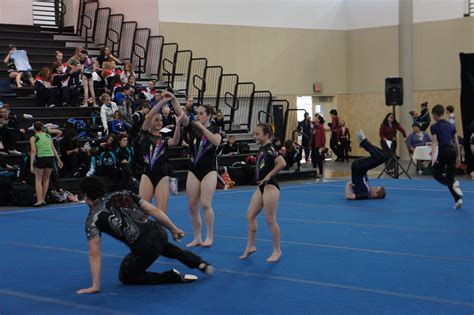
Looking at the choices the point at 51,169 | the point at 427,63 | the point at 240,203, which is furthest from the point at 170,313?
the point at 427,63

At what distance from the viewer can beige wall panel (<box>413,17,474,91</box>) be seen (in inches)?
1005

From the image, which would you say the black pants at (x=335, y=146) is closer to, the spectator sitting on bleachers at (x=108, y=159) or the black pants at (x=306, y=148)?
the black pants at (x=306, y=148)

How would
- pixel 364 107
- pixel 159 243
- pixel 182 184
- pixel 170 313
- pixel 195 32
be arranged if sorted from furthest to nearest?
pixel 364 107 → pixel 195 32 → pixel 182 184 → pixel 159 243 → pixel 170 313

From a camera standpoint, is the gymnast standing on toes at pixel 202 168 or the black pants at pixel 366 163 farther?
the black pants at pixel 366 163

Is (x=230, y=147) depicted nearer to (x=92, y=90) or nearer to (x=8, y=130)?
(x=92, y=90)

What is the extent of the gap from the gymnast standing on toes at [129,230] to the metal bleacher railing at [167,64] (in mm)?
15581

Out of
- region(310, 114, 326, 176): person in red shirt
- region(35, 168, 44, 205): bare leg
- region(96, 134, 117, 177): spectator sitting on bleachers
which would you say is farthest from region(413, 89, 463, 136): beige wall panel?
region(35, 168, 44, 205): bare leg

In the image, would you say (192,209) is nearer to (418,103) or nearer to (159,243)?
(159,243)

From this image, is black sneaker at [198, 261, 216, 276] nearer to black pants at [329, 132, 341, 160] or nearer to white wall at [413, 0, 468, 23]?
black pants at [329, 132, 341, 160]

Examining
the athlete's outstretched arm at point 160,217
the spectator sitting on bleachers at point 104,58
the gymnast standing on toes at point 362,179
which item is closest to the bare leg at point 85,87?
the spectator sitting on bleachers at point 104,58

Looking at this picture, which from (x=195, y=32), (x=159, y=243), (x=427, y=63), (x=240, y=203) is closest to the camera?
(x=159, y=243)

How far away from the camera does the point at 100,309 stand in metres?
6.53

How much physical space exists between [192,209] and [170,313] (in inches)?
126

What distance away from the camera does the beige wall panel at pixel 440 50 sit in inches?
1005
